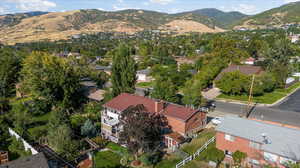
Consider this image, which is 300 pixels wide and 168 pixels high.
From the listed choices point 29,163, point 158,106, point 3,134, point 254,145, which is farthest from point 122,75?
point 254,145

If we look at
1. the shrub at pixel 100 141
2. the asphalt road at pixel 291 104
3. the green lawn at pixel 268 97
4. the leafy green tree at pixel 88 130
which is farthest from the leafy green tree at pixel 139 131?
the asphalt road at pixel 291 104

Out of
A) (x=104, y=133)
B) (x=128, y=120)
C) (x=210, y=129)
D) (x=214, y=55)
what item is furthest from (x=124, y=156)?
(x=214, y=55)

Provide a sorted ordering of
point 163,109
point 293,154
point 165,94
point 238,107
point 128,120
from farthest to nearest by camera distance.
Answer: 1. point 238,107
2. point 165,94
3. point 163,109
4. point 128,120
5. point 293,154

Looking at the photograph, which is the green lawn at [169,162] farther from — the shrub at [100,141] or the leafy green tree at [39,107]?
the leafy green tree at [39,107]

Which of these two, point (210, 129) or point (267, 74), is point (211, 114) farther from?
point (267, 74)

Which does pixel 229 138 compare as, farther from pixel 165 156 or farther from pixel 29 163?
pixel 29 163

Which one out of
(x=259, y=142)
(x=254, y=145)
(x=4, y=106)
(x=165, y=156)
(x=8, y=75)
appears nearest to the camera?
(x=259, y=142)
